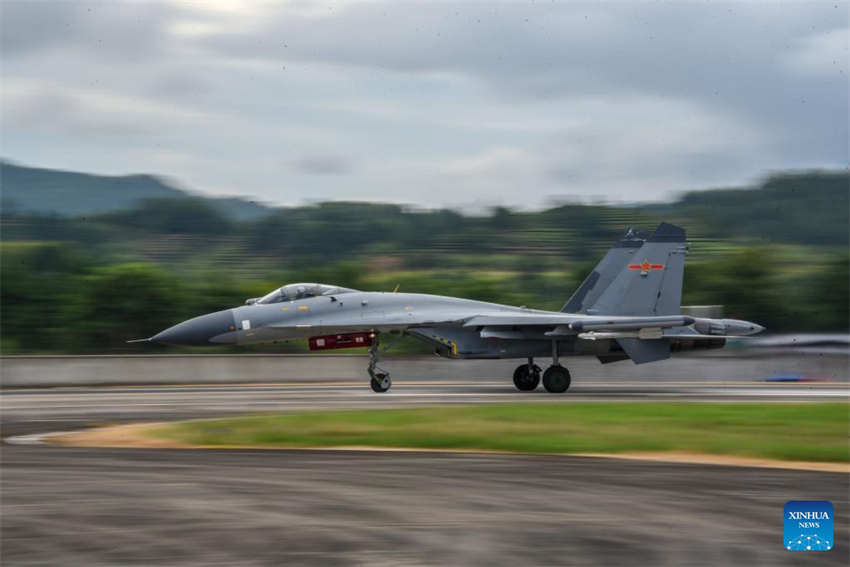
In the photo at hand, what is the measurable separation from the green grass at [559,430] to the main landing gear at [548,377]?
6.55 m

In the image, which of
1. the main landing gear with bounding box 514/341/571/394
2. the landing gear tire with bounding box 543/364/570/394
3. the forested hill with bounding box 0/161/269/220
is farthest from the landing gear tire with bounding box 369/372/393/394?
the forested hill with bounding box 0/161/269/220

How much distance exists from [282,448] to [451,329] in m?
12.0

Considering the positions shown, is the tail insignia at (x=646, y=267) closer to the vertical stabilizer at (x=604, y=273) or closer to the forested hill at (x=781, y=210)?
the vertical stabilizer at (x=604, y=273)


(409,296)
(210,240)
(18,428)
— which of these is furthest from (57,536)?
(210,240)

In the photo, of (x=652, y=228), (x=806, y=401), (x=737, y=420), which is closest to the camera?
(x=737, y=420)

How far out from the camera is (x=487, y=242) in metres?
96.5

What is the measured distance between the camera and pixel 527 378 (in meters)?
27.9

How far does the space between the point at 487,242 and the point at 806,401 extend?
7262 centimetres

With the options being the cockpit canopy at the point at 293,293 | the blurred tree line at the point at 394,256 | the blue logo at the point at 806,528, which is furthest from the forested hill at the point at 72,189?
the blue logo at the point at 806,528

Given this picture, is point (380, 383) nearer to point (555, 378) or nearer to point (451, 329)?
point (451, 329)

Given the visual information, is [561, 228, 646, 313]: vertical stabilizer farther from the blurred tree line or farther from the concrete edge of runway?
the concrete edge of runway

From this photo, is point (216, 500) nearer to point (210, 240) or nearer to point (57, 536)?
point (57, 536)

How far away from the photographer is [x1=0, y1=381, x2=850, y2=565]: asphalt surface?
8.49 meters

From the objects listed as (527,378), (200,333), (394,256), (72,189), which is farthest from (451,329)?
(72,189)
